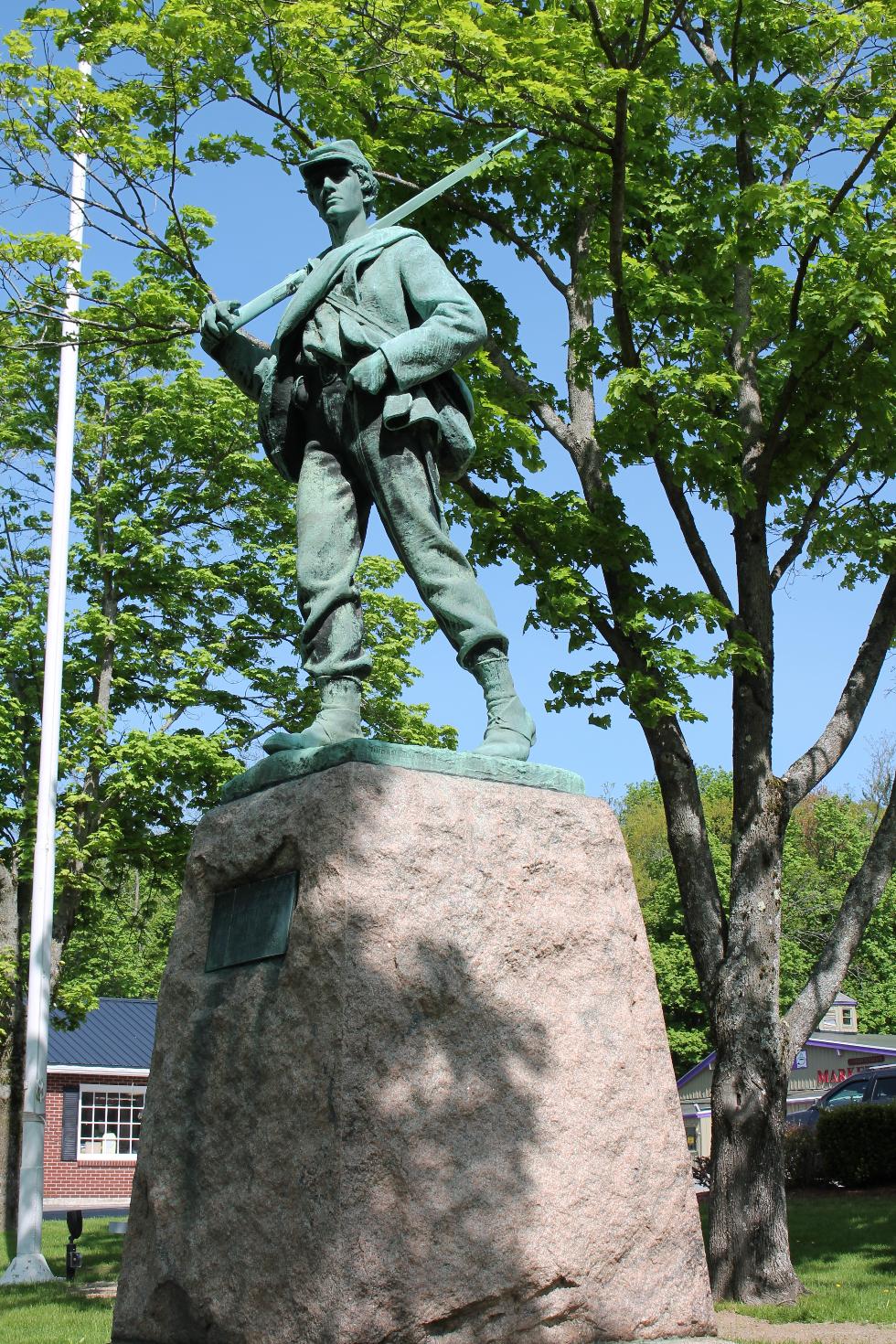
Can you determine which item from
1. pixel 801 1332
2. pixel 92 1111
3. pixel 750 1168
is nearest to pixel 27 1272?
pixel 750 1168

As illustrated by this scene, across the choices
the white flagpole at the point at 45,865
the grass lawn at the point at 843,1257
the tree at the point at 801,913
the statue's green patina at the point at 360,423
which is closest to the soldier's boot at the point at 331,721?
the statue's green patina at the point at 360,423

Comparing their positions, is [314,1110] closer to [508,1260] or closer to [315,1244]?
[315,1244]

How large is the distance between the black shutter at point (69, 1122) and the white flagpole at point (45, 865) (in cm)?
1858

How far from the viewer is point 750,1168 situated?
10.7 m

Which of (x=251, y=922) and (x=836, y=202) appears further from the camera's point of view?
(x=836, y=202)

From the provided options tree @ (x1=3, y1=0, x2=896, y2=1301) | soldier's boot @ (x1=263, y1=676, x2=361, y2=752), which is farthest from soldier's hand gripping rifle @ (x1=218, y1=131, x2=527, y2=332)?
tree @ (x1=3, y1=0, x2=896, y2=1301)

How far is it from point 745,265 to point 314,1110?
9869mm

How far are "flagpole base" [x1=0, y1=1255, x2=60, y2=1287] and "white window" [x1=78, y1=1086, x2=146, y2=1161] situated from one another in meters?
19.6

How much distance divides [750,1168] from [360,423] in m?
8.13

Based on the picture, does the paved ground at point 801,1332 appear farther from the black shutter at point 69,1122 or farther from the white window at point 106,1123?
the black shutter at point 69,1122

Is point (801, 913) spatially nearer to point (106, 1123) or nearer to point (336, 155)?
point (106, 1123)

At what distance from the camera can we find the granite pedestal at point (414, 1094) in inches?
134

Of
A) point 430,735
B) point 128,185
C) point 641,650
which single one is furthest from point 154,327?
point 430,735

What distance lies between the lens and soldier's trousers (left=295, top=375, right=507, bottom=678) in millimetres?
4379
